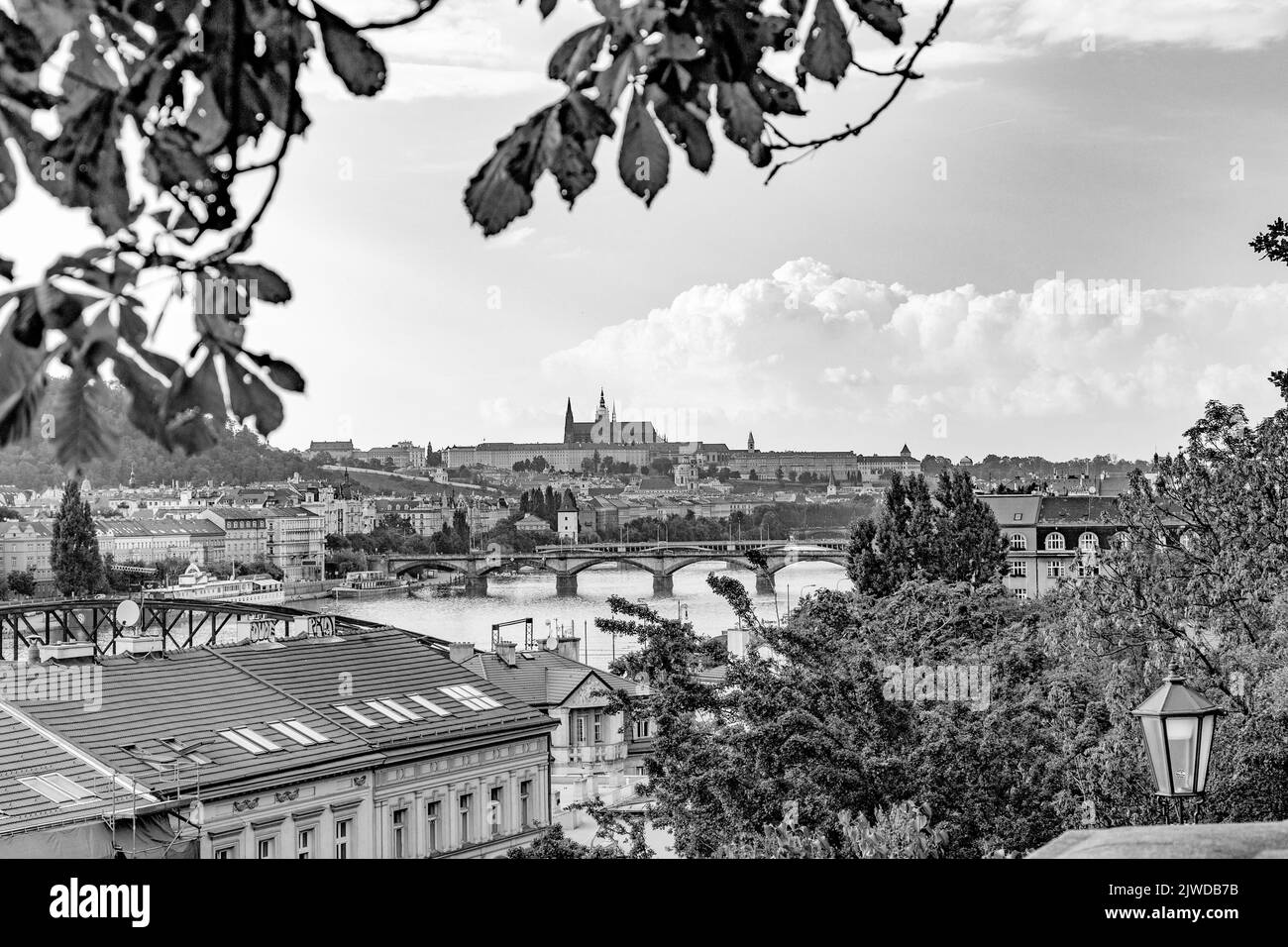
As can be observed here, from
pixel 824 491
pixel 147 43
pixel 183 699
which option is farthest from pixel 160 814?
pixel 824 491

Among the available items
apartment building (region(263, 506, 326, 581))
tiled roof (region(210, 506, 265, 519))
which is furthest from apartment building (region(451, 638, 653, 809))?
apartment building (region(263, 506, 326, 581))

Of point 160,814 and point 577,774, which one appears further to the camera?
point 577,774

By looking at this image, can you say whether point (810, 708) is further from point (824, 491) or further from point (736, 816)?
point (824, 491)

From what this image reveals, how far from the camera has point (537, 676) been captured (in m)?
14.8

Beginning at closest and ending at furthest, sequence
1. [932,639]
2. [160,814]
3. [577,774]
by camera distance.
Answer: [160,814] → [932,639] → [577,774]

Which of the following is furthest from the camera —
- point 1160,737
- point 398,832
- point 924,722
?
point 398,832

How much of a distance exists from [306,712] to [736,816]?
4430 millimetres

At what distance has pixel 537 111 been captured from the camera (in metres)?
0.75

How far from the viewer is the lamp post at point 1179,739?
278cm

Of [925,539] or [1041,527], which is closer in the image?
[925,539]

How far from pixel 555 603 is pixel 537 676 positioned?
12.5 m

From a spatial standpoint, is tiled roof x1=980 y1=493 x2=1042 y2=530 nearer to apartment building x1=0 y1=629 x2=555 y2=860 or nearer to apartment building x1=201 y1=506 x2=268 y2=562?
apartment building x1=201 y1=506 x2=268 y2=562

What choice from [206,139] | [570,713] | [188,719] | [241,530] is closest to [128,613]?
[188,719]

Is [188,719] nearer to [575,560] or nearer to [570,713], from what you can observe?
[570,713]
